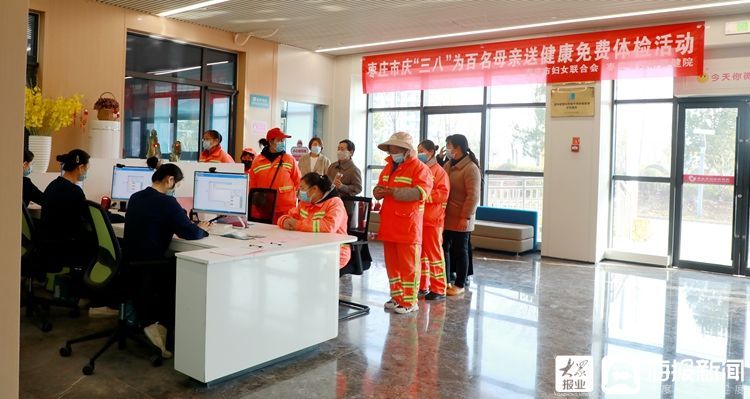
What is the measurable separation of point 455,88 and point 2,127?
25.3 ft

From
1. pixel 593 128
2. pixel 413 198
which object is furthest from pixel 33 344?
pixel 593 128

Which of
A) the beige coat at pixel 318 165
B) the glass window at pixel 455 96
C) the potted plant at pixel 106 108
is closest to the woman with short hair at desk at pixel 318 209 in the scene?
the beige coat at pixel 318 165

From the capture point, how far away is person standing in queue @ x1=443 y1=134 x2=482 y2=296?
5.23 meters

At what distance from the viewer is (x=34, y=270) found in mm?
4145

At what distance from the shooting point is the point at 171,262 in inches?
133

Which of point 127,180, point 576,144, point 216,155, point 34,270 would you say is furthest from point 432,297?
point 576,144

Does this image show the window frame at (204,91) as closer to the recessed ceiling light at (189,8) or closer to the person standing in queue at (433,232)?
the recessed ceiling light at (189,8)

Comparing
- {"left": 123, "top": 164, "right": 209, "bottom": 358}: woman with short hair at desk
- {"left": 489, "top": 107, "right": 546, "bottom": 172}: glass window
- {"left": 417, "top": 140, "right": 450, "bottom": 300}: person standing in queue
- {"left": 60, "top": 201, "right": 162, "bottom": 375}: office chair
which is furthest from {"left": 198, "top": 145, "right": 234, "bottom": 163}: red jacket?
{"left": 489, "top": 107, "right": 546, "bottom": 172}: glass window

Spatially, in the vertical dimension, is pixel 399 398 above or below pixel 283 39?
below

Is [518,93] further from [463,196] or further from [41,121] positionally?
[41,121]

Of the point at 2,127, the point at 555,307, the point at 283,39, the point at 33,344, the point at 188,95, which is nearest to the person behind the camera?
the point at 2,127

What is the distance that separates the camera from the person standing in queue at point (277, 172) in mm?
5219

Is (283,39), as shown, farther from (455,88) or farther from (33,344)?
(33,344)

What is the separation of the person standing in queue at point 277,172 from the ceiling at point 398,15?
6.56 ft
